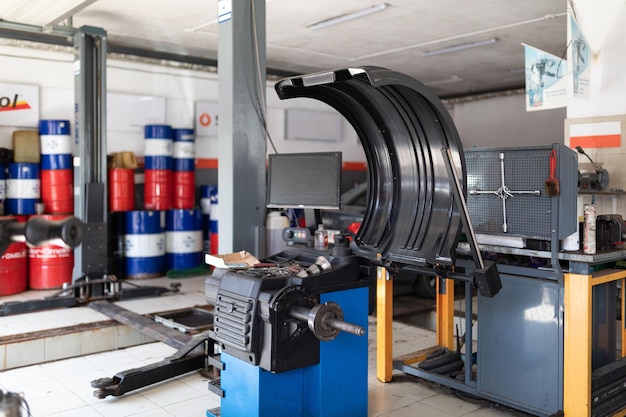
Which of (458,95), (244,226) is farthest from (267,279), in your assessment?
(458,95)

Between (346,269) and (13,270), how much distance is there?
4802mm

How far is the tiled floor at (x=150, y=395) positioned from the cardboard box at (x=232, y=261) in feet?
3.26

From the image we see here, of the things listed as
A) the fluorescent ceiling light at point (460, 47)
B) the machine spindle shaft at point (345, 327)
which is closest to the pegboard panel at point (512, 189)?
the machine spindle shaft at point (345, 327)

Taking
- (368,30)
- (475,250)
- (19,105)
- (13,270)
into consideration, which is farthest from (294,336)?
(19,105)

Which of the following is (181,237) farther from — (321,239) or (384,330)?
(321,239)

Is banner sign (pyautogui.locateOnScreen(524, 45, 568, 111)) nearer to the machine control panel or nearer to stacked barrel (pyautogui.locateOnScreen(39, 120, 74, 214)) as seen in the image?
the machine control panel

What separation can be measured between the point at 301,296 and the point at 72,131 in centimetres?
550

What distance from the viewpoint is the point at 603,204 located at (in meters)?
5.36

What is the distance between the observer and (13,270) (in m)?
6.32

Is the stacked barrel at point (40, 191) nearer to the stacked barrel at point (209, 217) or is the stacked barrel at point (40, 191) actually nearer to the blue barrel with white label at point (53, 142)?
the blue barrel with white label at point (53, 142)

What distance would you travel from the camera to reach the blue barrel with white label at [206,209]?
26.8 ft

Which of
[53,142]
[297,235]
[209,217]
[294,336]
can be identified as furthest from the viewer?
[209,217]

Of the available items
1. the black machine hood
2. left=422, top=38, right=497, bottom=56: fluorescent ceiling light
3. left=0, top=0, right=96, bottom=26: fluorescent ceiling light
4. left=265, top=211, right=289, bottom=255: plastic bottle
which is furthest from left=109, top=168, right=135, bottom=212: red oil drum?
the black machine hood

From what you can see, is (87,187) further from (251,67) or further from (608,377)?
(608,377)
